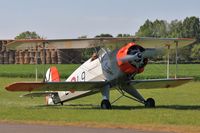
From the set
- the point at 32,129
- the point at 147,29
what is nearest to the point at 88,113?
the point at 32,129

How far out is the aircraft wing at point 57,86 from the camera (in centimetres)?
1859

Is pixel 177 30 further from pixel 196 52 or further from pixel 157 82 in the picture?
pixel 157 82

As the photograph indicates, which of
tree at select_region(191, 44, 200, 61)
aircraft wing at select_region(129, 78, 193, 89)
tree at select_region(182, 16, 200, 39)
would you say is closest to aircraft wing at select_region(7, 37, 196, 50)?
aircraft wing at select_region(129, 78, 193, 89)

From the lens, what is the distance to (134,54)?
18.4 m

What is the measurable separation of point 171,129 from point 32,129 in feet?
11.3

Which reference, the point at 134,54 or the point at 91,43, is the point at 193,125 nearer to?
the point at 134,54

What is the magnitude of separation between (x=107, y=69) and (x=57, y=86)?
6.65 ft

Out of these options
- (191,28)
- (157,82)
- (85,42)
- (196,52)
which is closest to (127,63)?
(85,42)

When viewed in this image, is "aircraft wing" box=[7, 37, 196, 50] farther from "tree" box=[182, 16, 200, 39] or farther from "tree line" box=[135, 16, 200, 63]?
"tree" box=[182, 16, 200, 39]

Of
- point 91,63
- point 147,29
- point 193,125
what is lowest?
point 193,125

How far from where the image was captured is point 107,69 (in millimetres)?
19578

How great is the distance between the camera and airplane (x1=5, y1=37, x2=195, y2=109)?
61.0 ft

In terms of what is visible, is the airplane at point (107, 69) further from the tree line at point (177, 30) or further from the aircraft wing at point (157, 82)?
the tree line at point (177, 30)

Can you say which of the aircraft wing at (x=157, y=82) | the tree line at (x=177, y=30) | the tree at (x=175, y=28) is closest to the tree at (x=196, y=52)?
the tree line at (x=177, y=30)
